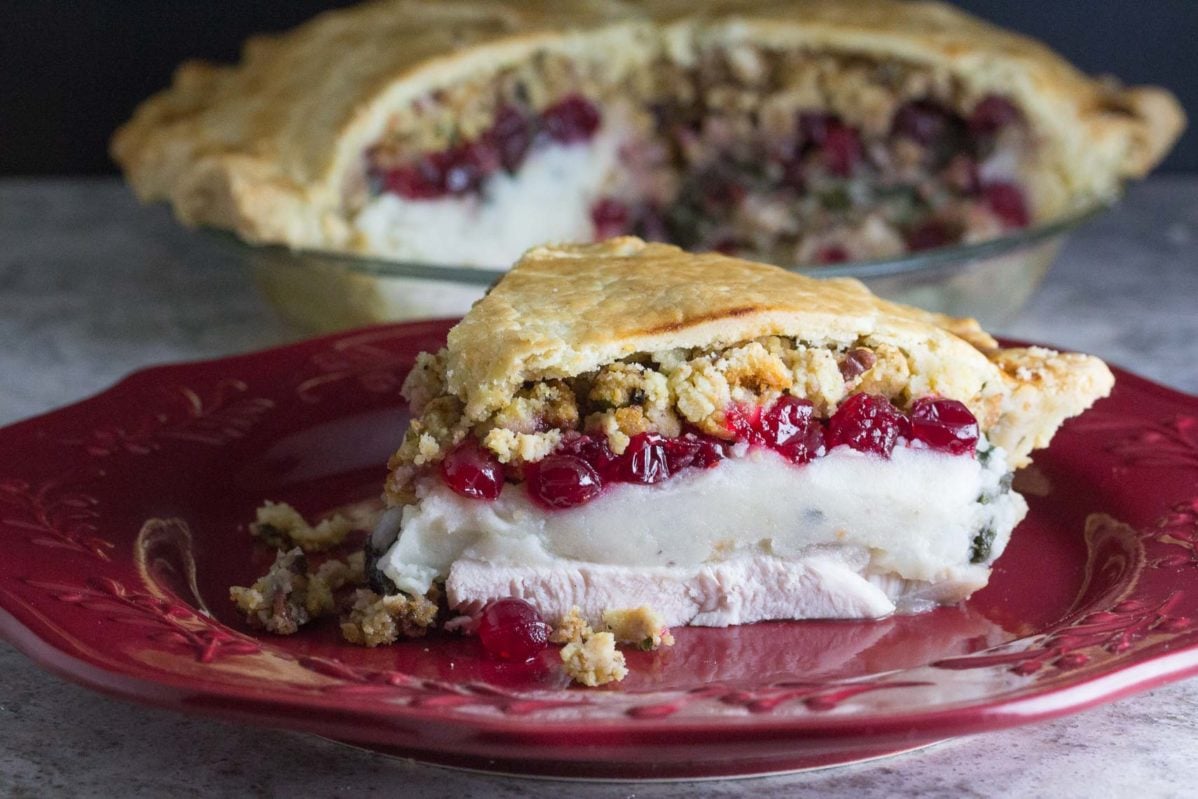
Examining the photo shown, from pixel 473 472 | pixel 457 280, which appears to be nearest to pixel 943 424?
pixel 473 472

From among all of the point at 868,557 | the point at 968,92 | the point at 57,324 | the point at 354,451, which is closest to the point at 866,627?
the point at 868,557

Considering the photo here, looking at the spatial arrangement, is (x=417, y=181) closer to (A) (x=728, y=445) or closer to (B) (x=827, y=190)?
(B) (x=827, y=190)

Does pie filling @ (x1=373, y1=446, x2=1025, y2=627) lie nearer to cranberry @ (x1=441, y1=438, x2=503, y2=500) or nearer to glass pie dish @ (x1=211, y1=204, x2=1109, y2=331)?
cranberry @ (x1=441, y1=438, x2=503, y2=500)

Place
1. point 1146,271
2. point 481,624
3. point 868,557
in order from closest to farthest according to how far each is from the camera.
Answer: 1. point 481,624
2. point 868,557
3. point 1146,271

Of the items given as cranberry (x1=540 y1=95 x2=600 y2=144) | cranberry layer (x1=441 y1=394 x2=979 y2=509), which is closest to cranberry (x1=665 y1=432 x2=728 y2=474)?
cranberry layer (x1=441 y1=394 x2=979 y2=509)

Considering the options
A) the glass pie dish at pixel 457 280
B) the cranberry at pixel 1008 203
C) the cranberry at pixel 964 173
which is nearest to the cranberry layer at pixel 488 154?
the glass pie dish at pixel 457 280

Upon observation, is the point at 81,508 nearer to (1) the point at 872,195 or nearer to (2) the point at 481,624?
(2) the point at 481,624
